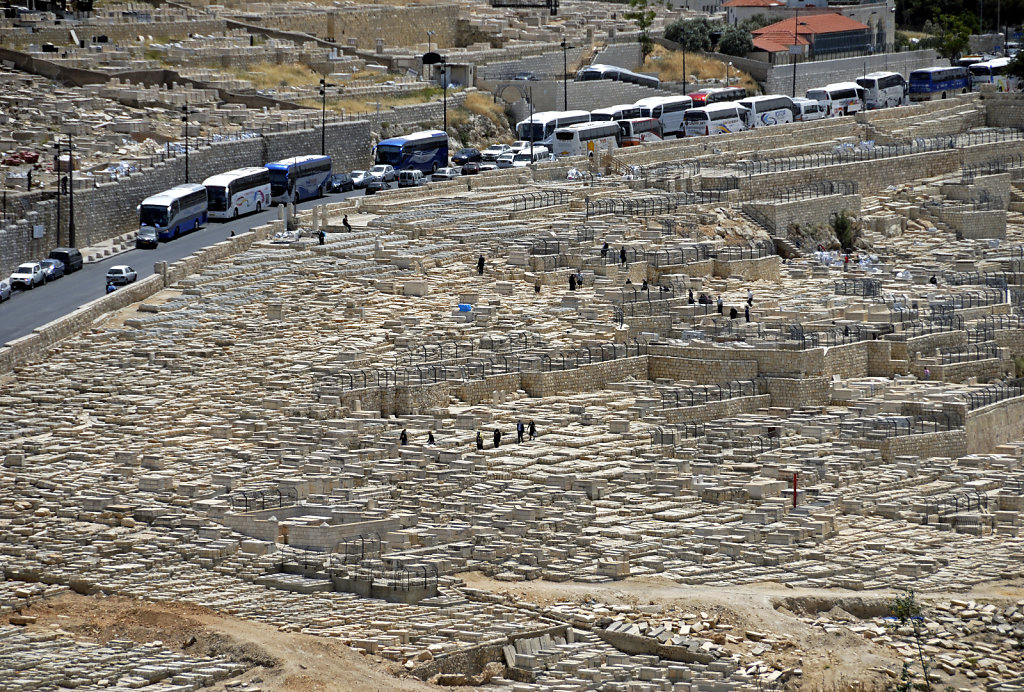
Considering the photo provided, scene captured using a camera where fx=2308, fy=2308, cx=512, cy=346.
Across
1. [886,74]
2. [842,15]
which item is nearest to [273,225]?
[886,74]

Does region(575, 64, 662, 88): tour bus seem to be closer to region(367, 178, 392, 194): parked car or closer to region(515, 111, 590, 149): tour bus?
region(515, 111, 590, 149): tour bus

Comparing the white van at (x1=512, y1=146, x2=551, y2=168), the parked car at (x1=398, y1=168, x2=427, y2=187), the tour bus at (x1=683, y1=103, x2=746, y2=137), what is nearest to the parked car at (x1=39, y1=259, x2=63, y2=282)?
the parked car at (x1=398, y1=168, x2=427, y2=187)

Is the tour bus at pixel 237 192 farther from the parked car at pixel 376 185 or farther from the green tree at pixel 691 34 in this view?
the green tree at pixel 691 34

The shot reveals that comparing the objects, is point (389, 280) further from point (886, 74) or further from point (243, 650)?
point (886, 74)

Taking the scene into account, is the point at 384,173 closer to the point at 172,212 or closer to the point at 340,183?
the point at 340,183

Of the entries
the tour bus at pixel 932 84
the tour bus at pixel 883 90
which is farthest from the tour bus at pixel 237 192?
the tour bus at pixel 932 84

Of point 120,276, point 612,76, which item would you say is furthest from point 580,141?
point 120,276
